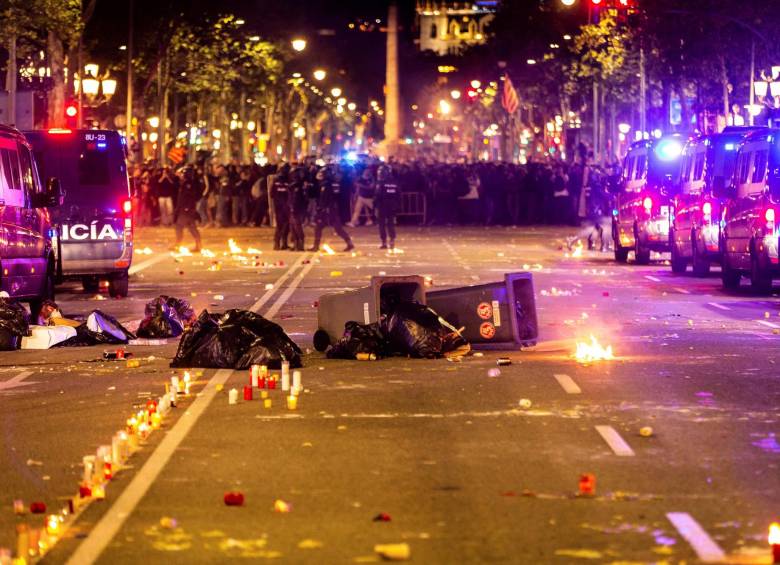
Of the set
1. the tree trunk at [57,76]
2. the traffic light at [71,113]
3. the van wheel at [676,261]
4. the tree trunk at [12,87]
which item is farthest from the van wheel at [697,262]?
the tree trunk at [57,76]

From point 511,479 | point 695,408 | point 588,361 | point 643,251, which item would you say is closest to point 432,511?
point 511,479

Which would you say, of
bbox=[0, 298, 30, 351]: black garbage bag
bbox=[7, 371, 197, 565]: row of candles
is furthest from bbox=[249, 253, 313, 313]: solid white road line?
bbox=[7, 371, 197, 565]: row of candles

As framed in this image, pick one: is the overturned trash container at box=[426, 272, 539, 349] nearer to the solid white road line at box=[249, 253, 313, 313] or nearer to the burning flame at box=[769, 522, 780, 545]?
the solid white road line at box=[249, 253, 313, 313]

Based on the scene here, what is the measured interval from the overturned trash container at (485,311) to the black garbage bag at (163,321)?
3105mm

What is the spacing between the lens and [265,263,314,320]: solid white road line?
22.7 meters

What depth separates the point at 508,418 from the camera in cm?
1245

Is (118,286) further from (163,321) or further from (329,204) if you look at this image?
(329,204)

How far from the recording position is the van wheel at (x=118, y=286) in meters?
26.2

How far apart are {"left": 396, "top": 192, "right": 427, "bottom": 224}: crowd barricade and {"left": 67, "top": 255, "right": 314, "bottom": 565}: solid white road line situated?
1722 inches

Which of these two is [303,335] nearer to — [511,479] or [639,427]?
[639,427]

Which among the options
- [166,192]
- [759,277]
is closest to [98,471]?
[759,277]

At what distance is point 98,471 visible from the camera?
982 centimetres

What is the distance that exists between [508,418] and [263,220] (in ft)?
149

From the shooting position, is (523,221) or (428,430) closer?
(428,430)
